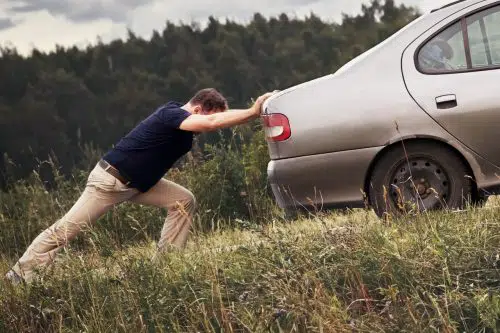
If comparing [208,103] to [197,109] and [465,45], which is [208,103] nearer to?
[197,109]

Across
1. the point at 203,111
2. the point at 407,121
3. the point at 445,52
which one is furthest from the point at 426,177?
the point at 203,111

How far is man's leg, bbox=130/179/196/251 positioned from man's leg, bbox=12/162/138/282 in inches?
8.1

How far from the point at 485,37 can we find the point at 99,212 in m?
3.10

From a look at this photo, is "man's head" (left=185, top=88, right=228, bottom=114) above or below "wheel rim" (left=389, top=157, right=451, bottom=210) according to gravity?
above

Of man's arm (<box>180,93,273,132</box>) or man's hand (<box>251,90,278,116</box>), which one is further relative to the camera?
man's hand (<box>251,90,278,116</box>)

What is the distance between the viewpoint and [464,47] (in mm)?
7008

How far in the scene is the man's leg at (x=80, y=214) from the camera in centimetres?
709

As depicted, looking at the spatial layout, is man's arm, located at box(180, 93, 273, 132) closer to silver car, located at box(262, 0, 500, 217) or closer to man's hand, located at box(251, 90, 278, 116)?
man's hand, located at box(251, 90, 278, 116)

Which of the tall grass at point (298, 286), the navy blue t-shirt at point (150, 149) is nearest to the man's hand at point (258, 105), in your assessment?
the navy blue t-shirt at point (150, 149)

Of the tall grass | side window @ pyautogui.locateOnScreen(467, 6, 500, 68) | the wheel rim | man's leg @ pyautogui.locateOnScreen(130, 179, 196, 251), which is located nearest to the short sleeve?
man's leg @ pyautogui.locateOnScreen(130, 179, 196, 251)

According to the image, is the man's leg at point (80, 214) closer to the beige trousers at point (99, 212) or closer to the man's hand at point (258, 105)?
the beige trousers at point (99, 212)

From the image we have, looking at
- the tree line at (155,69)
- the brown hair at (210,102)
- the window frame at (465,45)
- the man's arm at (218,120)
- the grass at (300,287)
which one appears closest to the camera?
the grass at (300,287)

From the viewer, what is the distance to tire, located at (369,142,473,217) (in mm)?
7000

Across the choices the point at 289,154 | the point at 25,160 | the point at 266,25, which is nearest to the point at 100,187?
the point at 289,154
